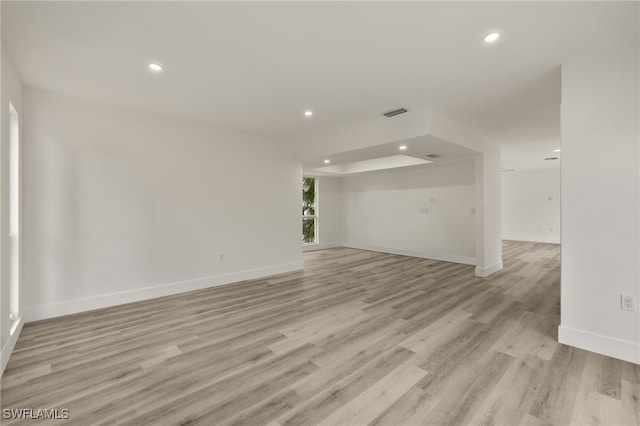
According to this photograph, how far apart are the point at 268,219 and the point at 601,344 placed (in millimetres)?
4527

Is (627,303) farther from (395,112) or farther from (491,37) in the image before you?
(395,112)

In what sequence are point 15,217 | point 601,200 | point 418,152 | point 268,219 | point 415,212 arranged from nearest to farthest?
point 601,200 < point 15,217 < point 418,152 < point 268,219 < point 415,212

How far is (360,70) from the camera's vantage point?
266cm

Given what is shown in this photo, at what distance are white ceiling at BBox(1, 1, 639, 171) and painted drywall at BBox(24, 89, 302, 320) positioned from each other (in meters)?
0.46

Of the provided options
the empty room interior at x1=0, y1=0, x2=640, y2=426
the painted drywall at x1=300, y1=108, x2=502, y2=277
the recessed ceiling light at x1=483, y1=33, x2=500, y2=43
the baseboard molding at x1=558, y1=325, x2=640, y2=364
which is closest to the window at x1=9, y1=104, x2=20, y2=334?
the empty room interior at x1=0, y1=0, x2=640, y2=426

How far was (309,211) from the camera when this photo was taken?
339 inches

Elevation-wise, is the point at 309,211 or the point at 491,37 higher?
the point at 491,37

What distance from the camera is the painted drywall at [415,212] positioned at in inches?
255

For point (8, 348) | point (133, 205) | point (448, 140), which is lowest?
point (8, 348)

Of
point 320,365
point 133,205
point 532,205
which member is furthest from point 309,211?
point 532,205

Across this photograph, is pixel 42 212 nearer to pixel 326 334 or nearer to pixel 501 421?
pixel 326 334

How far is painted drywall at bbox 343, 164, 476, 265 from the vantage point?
6.47 m

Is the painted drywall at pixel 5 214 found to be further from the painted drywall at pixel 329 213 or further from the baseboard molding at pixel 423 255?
the baseboard molding at pixel 423 255

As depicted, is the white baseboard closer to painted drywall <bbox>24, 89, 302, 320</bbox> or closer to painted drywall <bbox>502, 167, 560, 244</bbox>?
painted drywall <bbox>24, 89, 302, 320</bbox>
